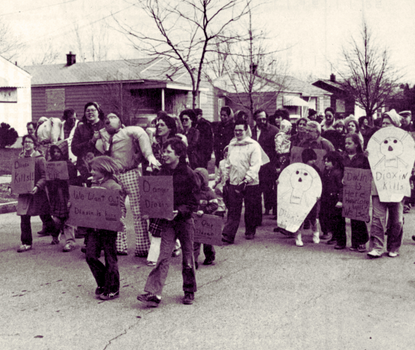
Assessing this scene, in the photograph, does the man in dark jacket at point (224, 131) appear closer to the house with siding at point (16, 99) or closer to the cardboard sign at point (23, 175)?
the cardboard sign at point (23, 175)

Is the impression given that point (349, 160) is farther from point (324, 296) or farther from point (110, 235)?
point (110, 235)

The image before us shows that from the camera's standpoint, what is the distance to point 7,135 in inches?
1169

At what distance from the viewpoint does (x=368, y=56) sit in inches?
1261

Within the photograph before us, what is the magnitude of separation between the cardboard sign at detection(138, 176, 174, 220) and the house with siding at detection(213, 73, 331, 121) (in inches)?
1196

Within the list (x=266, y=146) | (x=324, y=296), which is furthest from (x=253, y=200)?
(x=324, y=296)

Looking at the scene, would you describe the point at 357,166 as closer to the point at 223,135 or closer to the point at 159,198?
the point at 159,198

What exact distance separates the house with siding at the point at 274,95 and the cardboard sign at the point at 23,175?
28.3 meters

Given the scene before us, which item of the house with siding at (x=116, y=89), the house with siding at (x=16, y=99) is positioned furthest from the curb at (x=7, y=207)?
the house with siding at (x=16, y=99)

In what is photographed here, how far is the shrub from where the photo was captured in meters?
29.7

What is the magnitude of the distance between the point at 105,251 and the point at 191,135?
404 cm

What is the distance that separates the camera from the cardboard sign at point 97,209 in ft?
18.5

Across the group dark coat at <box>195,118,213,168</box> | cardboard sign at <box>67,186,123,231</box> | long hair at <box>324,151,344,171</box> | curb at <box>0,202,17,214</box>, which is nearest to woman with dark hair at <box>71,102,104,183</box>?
cardboard sign at <box>67,186,123,231</box>

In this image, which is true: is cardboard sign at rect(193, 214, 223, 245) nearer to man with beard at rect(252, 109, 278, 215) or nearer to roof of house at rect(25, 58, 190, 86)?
man with beard at rect(252, 109, 278, 215)

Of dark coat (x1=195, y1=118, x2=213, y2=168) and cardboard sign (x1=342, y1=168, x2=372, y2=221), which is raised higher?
dark coat (x1=195, y1=118, x2=213, y2=168)
